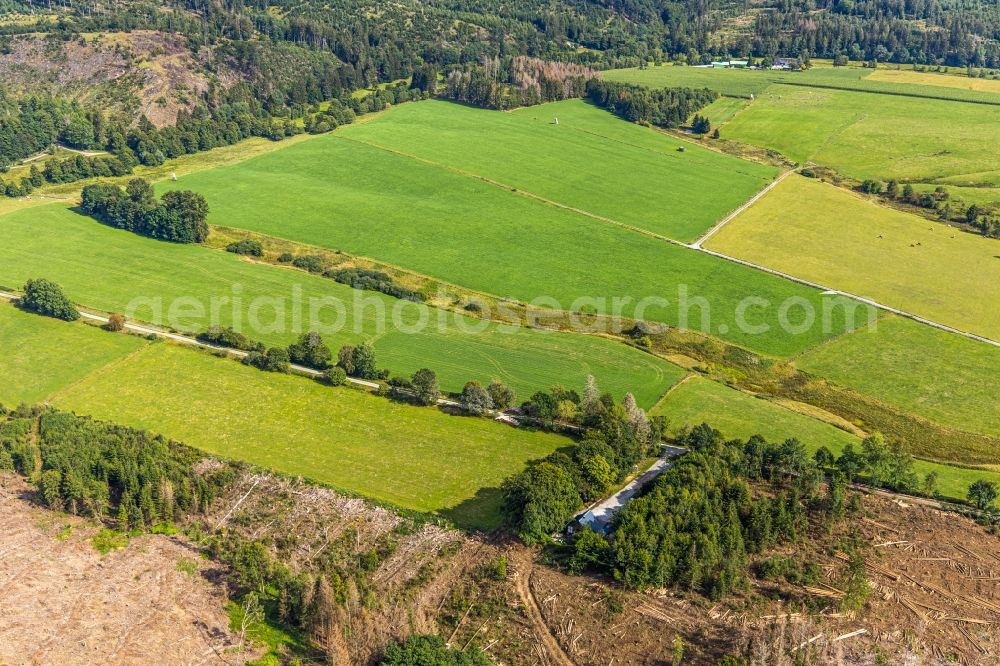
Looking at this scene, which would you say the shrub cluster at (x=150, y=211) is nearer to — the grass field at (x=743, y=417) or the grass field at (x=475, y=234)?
the grass field at (x=475, y=234)

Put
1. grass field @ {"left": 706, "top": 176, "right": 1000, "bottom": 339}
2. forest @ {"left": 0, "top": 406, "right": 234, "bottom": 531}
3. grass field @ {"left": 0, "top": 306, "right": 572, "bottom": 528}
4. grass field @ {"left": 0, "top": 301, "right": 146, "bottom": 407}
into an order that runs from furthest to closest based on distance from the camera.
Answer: grass field @ {"left": 706, "top": 176, "right": 1000, "bottom": 339}
grass field @ {"left": 0, "top": 301, "right": 146, "bottom": 407}
grass field @ {"left": 0, "top": 306, "right": 572, "bottom": 528}
forest @ {"left": 0, "top": 406, "right": 234, "bottom": 531}

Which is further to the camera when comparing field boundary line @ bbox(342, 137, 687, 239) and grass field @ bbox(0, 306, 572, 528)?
field boundary line @ bbox(342, 137, 687, 239)

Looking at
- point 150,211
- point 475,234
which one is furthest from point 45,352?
point 475,234

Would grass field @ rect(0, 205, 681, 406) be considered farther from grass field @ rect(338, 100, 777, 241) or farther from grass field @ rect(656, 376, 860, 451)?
grass field @ rect(338, 100, 777, 241)

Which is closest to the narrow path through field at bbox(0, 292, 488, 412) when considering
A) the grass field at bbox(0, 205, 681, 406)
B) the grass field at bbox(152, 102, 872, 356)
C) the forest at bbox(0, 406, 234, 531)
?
the grass field at bbox(0, 205, 681, 406)

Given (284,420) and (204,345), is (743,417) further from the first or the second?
(204,345)

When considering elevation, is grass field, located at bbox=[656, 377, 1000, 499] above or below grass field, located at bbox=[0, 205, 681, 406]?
below
